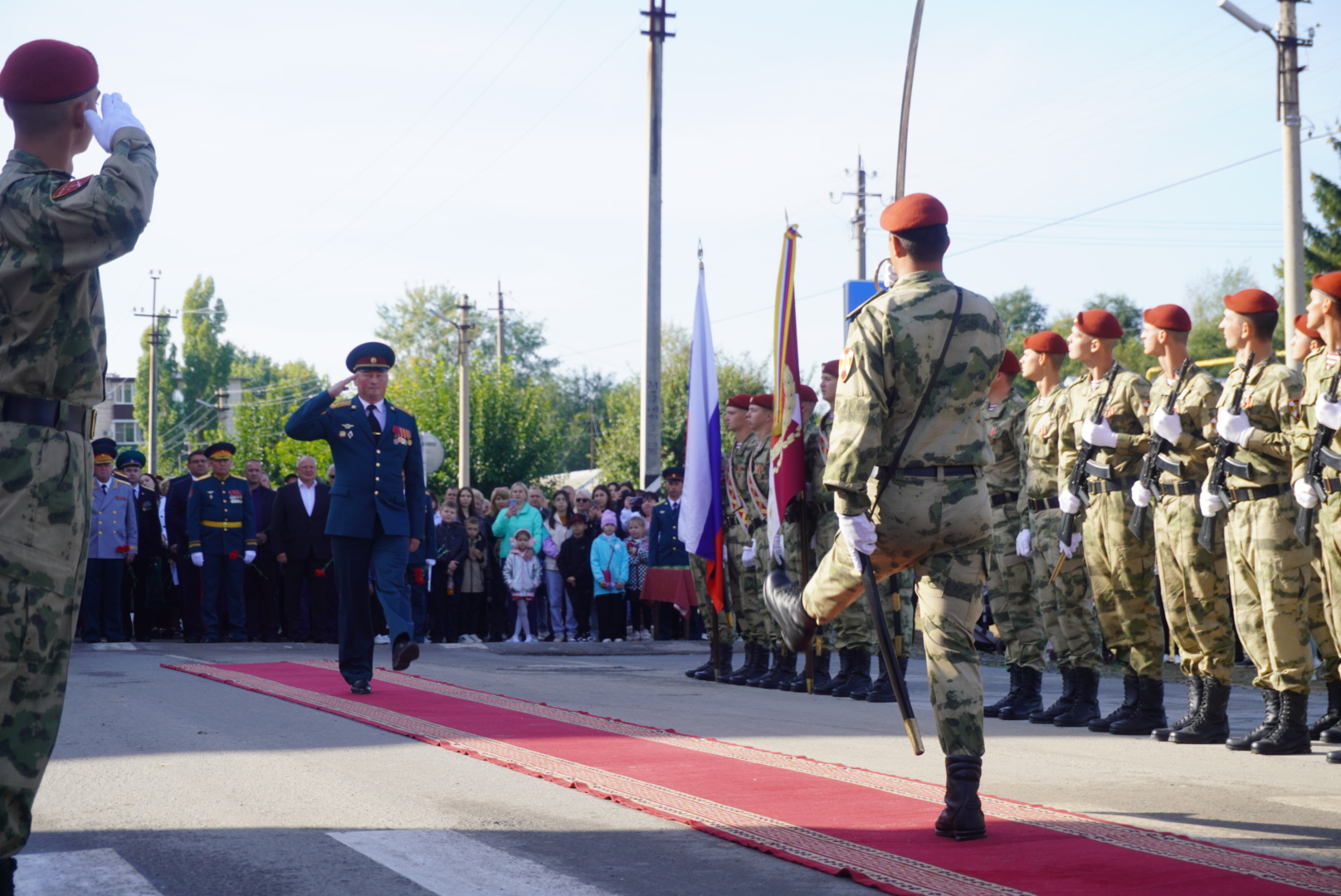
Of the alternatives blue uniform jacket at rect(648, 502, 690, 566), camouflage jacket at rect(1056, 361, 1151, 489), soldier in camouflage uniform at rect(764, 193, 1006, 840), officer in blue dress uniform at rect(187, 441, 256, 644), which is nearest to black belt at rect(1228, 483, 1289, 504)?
camouflage jacket at rect(1056, 361, 1151, 489)

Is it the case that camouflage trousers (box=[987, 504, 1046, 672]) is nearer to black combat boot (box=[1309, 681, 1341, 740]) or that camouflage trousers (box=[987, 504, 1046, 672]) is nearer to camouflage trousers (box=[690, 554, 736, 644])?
black combat boot (box=[1309, 681, 1341, 740])

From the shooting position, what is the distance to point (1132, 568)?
7.62 meters

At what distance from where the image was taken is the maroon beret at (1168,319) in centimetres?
751

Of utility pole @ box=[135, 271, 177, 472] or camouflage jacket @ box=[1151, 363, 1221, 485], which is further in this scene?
utility pole @ box=[135, 271, 177, 472]

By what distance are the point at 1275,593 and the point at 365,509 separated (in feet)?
17.1

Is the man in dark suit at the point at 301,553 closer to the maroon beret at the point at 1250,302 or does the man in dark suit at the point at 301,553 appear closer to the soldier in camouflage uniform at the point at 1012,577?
the soldier in camouflage uniform at the point at 1012,577

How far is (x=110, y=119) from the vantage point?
3484 mm

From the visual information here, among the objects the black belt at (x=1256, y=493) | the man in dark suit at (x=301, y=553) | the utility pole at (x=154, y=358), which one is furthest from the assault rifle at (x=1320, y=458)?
the utility pole at (x=154, y=358)

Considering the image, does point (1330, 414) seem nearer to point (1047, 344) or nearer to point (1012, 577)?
point (1047, 344)

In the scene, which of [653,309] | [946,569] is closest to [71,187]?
[946,569]

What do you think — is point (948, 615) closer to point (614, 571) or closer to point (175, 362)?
point (614, 571)

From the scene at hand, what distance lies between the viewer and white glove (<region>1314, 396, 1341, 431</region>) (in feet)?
20.6

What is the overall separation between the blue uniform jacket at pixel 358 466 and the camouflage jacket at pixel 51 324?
524 centimetres

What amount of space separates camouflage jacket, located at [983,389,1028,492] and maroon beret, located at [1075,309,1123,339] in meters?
0.85
